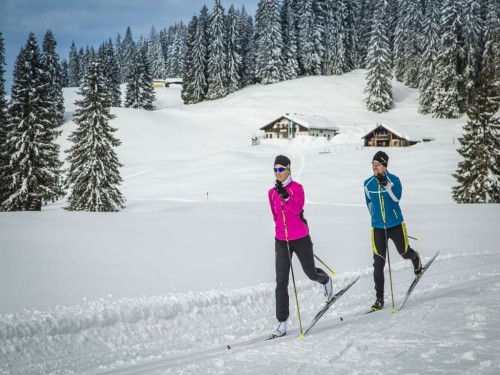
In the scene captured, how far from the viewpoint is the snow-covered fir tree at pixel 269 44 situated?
90.4 m

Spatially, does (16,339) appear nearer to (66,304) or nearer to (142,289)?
(66,304)

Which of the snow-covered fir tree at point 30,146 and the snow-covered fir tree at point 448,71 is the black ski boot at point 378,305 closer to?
the snow-covered fir tree at point 30,146

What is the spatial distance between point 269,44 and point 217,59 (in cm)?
1218

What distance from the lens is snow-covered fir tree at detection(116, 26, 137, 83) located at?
5310 inches

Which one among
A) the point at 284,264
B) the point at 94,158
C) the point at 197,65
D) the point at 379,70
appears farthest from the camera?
the point at 197,65

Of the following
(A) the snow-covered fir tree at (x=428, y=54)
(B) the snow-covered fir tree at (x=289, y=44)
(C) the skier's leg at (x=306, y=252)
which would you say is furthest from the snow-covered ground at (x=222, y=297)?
(B) the snow-covered fir tree at (x=289, y=44)

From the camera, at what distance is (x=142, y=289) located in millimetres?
6910

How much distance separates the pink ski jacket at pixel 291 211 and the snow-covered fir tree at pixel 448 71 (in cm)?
7397

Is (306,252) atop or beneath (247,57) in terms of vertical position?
beneath

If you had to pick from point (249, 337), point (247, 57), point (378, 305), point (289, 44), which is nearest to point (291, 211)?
point (249, 337)

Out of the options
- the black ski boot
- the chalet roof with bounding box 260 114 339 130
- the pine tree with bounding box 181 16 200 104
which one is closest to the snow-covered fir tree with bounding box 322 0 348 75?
the pine tree with bounding box 181 16 200 104

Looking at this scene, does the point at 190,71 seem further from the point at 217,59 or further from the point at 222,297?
the point at 222,297

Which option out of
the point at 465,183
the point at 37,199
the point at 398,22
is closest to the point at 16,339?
the point at 37,199

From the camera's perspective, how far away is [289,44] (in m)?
94.9
